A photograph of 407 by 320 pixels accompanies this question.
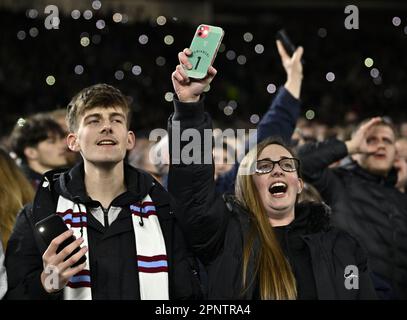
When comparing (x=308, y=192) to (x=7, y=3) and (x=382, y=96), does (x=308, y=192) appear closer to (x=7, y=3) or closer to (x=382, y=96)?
(x=382, y=96)

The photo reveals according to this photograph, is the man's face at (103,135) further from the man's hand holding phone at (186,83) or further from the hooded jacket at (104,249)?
the man's hand holding phone at (186,83)

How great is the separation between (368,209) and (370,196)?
8 centimetres

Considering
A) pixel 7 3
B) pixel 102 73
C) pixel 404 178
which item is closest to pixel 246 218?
pixel 404 178

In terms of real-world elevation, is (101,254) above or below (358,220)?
below

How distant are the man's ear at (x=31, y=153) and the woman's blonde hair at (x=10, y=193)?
2.31 ft

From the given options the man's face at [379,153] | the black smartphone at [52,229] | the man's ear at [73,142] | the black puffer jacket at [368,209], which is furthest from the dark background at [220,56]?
the black smartphone at [52,229]

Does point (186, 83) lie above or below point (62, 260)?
above

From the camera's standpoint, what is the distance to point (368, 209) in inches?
142

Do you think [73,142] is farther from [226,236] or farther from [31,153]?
[31,153]

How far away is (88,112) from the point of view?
2516mm

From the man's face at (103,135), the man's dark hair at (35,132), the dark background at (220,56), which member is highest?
the dark background at (220,56)

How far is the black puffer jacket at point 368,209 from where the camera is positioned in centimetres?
346

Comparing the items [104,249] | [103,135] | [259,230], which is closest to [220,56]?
[259,230]
